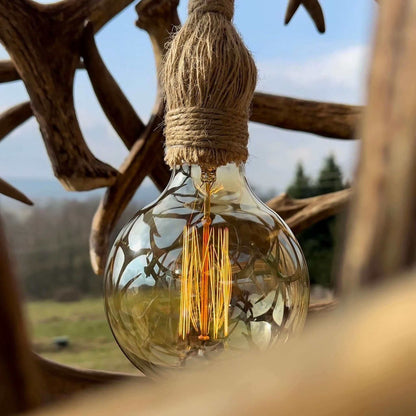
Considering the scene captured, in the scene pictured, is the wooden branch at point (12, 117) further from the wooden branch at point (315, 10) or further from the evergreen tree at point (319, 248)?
the evergreen tree at point (319, 248)

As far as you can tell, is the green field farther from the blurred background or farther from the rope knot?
the rope knot

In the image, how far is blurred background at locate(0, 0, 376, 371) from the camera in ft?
8.27

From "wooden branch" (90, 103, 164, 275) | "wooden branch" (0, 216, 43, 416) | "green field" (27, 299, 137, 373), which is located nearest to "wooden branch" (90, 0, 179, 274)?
"wooden branch" (90, 103, 164, 275)

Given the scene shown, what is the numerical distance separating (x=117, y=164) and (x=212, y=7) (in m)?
2.24

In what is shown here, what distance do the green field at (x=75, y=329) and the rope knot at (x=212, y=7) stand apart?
2361 millimetres

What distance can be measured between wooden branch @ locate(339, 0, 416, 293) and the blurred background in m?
2.18

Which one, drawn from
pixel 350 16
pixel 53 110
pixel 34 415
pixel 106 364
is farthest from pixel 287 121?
pixel 106 364

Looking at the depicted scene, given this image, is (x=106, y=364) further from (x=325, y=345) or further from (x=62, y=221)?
(x=325, y=345)

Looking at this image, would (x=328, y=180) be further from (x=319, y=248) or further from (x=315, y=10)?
(x=315, y=10)

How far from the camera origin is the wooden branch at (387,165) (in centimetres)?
9

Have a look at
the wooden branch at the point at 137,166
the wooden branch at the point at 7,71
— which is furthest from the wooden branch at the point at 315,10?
the wooden branch at the point at 7,71

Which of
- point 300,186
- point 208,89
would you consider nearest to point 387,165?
point 208,89

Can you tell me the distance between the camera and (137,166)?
2.61 feet

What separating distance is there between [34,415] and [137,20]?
2.37ft
